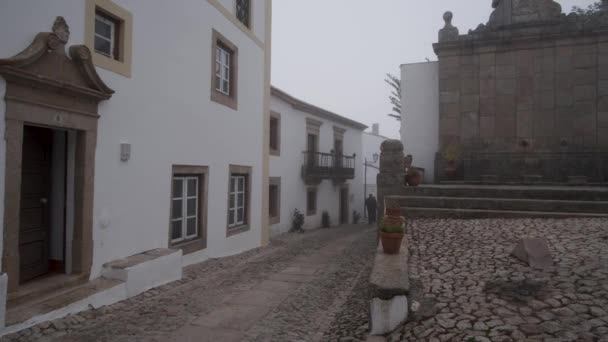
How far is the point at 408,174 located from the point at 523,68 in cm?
492

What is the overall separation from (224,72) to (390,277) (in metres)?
6.13

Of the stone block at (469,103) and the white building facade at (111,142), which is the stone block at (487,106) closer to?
the stone block at (469,103)

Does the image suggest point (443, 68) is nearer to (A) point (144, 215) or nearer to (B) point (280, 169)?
(B) point (280, 169)

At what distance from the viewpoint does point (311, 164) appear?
56.7 feet

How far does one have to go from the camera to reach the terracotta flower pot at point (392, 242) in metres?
5.01

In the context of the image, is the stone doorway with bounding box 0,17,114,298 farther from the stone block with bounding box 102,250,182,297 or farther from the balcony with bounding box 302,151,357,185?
the balcony with bounding box 302,151,357,185

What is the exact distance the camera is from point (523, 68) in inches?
416

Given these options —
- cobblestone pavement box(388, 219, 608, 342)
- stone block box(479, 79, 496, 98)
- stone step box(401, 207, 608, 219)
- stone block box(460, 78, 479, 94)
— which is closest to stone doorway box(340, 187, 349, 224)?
stone block box(460, 78, 479, 94)

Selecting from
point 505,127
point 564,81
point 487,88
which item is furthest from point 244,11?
point 564,81

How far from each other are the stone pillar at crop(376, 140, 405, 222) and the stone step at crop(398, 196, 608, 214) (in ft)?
1.68

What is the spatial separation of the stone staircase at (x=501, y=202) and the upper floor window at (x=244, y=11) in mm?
5233

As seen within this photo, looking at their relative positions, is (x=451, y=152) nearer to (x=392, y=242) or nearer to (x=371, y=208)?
(x=392, y=242)

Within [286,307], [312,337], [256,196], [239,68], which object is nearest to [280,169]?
[256,196]

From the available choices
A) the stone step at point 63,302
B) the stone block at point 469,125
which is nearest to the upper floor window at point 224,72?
the stone step at point 63,302
